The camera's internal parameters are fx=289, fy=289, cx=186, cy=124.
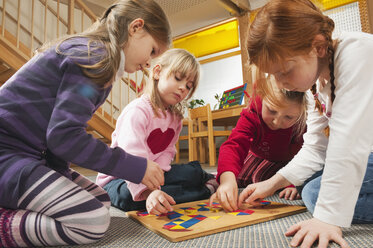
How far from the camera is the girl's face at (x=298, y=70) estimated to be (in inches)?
24.3

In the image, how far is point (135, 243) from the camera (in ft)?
1.98

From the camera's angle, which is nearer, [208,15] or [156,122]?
[156,122]

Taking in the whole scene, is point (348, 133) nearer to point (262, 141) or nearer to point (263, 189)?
point (263, 189)

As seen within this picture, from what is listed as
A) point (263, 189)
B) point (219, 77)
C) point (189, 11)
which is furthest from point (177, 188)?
point (189, 11)

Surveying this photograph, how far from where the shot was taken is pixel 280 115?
3.48 ft

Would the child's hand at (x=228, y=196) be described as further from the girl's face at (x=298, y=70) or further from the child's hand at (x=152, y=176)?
the girl's face at (x=298, y=70)

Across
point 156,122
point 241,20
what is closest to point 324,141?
point 156,122

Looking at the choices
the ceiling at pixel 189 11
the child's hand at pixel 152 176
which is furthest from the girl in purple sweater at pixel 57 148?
the ceiling at pixel 189 11

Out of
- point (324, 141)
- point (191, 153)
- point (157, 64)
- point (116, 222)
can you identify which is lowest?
point (191, 153)

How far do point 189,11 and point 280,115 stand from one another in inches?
143

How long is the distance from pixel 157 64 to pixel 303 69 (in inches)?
29.1

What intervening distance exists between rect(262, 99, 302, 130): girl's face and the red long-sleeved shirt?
0.13 feet

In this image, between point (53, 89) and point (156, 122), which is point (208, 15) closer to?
point (156, 122)

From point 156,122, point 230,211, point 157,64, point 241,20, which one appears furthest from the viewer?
point 241,20
